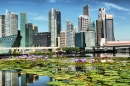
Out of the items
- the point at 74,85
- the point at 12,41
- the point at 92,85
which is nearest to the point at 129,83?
the point at 92,85

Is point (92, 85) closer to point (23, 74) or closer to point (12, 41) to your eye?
point (23, 74)

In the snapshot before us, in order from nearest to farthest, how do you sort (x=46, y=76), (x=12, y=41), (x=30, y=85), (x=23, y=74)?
1. (x=30, y=85)
2. (x=46, y=76)
3. (x=23, y=74)
4. (x=12, y=41)

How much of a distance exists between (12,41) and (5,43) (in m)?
11.3

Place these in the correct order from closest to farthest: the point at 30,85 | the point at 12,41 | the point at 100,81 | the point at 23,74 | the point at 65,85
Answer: the point at 65,85
the point at 100,81
the point at 30,85
the point at 23,74
the point at 12,41

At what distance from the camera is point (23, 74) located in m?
19.2

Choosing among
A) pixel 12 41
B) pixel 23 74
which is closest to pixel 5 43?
pixel 12 41

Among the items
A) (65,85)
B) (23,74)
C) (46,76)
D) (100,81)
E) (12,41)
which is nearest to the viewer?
(65,85)

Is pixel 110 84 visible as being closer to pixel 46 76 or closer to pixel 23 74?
pixel 46 76

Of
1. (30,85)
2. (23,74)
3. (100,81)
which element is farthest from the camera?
(23,74)

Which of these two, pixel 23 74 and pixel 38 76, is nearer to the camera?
pixel 38 76

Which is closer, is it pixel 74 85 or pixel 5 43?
pixel 74 85

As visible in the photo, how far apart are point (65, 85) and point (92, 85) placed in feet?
4.14

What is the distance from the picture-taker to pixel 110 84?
1145 cm

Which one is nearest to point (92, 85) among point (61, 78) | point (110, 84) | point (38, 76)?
point (110, 84)
